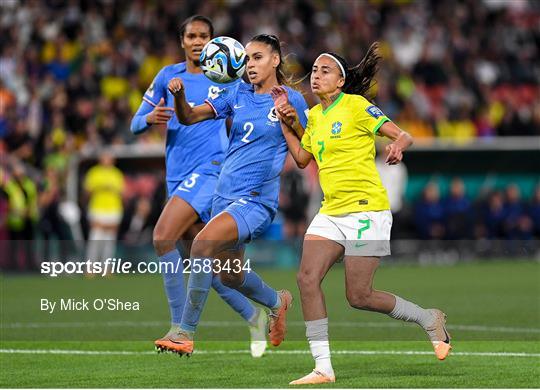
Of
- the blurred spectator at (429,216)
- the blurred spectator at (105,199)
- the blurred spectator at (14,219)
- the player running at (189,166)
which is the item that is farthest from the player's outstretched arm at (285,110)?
the blurred spectator at (429,216)

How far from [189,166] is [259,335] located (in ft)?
5.59

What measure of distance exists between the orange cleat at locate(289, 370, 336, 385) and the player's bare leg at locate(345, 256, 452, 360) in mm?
628

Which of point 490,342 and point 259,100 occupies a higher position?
point 259,100

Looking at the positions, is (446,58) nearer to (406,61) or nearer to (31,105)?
(406,61)

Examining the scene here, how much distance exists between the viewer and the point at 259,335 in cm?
1112

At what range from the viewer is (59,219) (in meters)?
22.8

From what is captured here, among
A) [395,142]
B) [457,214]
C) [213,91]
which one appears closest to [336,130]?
[395,142]

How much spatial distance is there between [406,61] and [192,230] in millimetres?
19646

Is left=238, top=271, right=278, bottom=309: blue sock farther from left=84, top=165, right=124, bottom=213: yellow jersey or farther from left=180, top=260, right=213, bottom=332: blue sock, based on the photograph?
left=84, top=165, right=124, bottom=213: yellow jersey

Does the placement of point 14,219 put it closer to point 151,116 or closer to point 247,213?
point 151,116

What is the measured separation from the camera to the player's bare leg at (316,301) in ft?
29.1

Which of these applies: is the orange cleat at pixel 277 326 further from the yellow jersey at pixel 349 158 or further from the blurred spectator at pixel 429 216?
the blurred spectator at pixel 429 216

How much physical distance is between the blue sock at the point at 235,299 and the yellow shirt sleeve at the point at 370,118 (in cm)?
237

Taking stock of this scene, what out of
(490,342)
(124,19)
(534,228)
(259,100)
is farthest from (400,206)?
(259,100)
